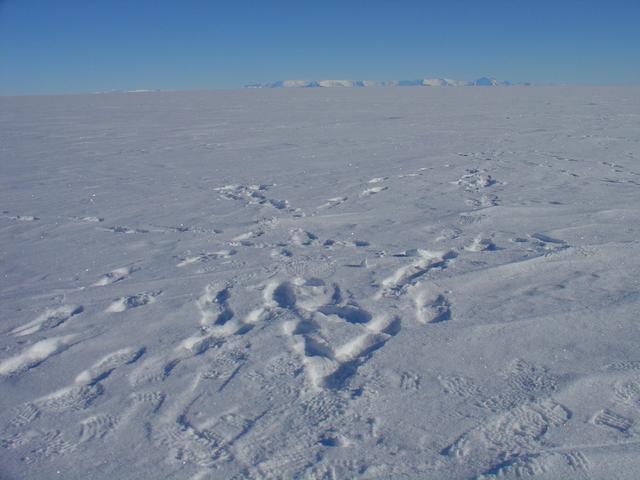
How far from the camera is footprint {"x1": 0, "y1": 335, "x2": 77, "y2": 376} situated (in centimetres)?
321

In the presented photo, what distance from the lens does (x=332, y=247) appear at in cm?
504

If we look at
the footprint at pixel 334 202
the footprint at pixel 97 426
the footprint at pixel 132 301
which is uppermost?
the footprint at pixel 97 426

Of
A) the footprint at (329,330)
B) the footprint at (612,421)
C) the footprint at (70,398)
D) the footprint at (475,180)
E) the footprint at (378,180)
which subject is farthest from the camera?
the footprint at (378,180)

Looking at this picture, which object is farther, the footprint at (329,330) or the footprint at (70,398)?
the footprint at (329,330)

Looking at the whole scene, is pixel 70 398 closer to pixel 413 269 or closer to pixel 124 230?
pixel 413 269

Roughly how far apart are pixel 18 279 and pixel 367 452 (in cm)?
339

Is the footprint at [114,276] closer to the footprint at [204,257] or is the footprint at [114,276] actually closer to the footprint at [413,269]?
the footprint at [204,257]

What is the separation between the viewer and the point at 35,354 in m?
3.35

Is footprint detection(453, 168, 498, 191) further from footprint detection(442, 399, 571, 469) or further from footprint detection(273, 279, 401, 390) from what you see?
footprint detection(442, 399, 571, 469)

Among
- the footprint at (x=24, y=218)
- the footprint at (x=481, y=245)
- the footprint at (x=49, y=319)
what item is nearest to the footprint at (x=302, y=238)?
the footprint at (x=481, y=245)

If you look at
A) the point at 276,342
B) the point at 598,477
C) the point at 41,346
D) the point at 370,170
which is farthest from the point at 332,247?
the point at 370,170

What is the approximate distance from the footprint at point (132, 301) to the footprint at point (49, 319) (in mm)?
220

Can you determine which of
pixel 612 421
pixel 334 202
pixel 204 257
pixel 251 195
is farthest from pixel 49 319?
pixel 251 195

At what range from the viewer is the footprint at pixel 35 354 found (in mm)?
3205
